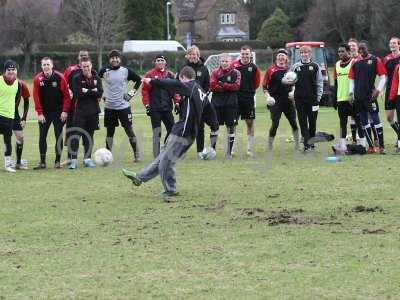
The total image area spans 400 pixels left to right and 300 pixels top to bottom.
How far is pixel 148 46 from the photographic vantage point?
73.2 meters

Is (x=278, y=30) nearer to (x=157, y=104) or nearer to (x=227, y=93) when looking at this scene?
(x=227, y=93)

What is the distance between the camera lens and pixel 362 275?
656cm

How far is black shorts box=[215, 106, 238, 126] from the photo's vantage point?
49.5 ft

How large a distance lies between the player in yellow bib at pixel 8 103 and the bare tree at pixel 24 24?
56.6m

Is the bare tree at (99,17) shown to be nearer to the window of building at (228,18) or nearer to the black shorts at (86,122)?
the window of building at (228,18)

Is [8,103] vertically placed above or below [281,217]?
above

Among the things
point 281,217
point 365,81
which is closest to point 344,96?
point 365,81

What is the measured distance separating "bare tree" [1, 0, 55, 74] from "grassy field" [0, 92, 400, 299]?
58.8 meters

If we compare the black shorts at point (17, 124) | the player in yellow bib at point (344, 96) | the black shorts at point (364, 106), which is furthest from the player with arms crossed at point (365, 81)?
the black shorts at point (17, 124)

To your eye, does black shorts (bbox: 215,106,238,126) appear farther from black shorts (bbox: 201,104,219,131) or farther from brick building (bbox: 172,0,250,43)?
brick building (bbox: 172,0,250,43)

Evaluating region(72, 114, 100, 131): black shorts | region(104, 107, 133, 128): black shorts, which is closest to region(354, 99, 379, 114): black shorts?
region(104, 107, 133, 128): black shorts

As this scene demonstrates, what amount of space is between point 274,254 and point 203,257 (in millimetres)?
679

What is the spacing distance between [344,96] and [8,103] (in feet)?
21.1

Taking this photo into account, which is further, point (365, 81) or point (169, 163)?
point (365, 81)
